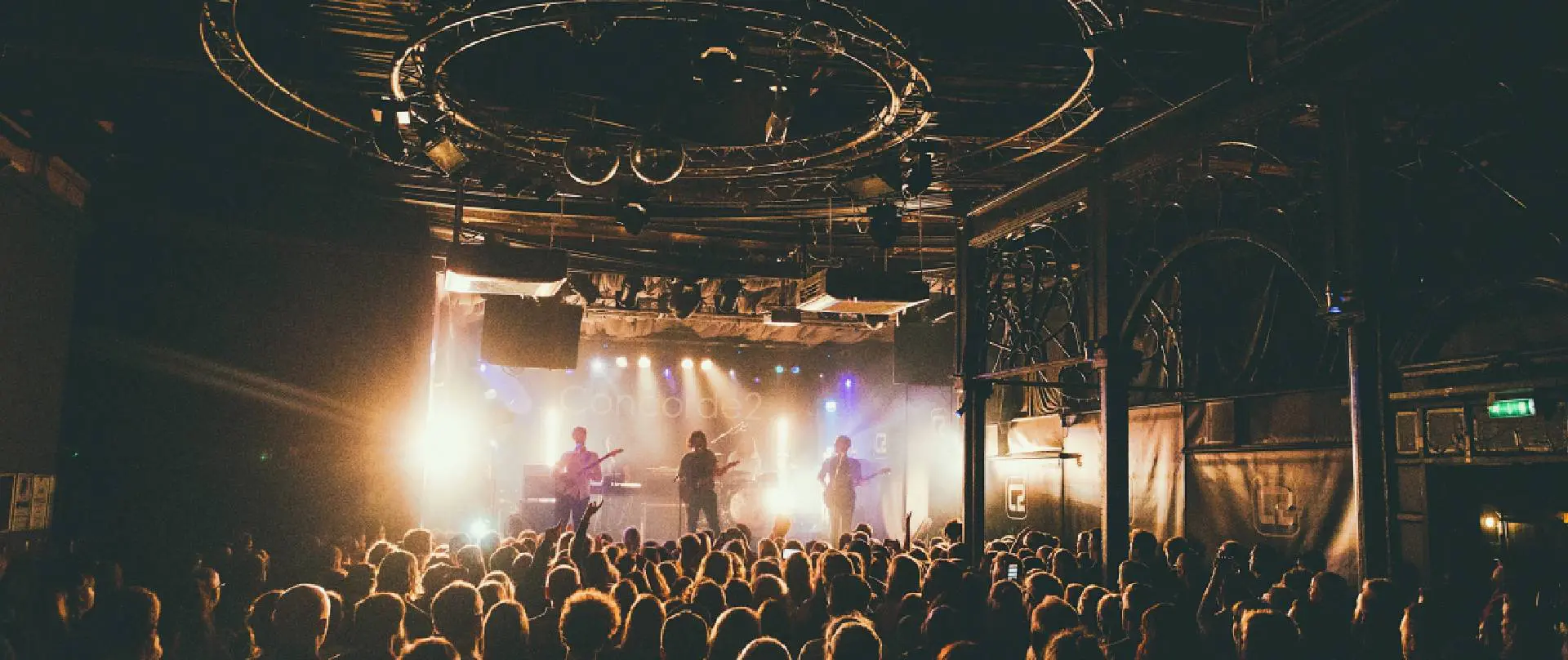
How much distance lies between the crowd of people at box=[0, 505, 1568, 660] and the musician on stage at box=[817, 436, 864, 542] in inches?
347

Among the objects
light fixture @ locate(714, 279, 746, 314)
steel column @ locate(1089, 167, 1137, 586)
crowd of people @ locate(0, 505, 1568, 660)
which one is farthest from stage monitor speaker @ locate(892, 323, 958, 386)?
crowd of people @ locate(0, 505, 1568, 660)

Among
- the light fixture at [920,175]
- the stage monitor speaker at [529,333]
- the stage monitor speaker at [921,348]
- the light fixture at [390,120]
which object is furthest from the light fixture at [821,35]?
the stage monitor speaker at [921,348]

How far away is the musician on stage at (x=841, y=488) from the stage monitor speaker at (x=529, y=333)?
4520 millimetres

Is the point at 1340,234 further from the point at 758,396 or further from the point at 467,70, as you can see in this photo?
the point at 758,396

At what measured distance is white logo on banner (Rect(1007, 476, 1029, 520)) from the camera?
12469mm

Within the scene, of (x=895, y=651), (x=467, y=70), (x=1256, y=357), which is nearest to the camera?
(x=895, y=651)

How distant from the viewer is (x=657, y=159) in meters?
6.67

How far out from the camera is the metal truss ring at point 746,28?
16.5 feet

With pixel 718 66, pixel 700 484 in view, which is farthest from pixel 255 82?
pixel 700 484

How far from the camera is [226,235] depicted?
30.2 feet

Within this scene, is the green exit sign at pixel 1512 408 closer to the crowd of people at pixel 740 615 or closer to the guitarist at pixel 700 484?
the crowd of people at pixel 740 615

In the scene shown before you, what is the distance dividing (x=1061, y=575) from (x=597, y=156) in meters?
3.94

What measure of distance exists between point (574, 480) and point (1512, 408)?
32.7 feet

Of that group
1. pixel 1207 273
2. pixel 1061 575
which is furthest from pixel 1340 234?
pixel 1207 273
